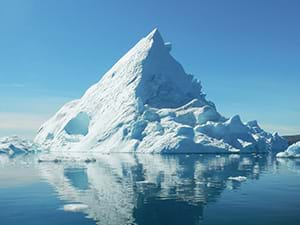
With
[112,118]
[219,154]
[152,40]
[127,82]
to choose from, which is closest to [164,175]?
[219,154]

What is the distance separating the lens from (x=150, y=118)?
305ft

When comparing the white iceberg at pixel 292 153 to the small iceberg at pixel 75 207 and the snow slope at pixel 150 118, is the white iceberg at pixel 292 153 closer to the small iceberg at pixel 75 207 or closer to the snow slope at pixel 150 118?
the snow slope at pixel 150 118

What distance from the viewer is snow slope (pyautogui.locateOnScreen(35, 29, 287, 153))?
86938 mm

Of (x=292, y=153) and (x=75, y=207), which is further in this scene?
(x=292, y=153)

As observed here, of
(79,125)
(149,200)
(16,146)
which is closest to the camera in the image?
(149,200)

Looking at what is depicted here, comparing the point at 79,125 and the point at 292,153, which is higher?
the point at 79,125

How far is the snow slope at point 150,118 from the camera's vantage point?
86.9 metres

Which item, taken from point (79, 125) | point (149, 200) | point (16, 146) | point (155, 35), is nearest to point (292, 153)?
point (149, 200)

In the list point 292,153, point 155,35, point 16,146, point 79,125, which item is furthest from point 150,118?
point 16,146

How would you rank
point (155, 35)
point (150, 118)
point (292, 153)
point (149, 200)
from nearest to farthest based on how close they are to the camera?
point (149, 200), point (292, 153), point (150, 118), point (155, 35)

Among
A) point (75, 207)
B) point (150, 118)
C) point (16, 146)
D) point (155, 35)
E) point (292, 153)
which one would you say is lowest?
point (75, 207)

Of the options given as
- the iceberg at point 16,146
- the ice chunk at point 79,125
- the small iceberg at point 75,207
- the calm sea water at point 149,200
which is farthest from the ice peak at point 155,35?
the small iceberg at point 75,207

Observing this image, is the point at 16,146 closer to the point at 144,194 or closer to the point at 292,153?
the point at 292,153

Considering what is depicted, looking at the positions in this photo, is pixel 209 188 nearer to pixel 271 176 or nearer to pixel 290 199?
pixel 290 199
